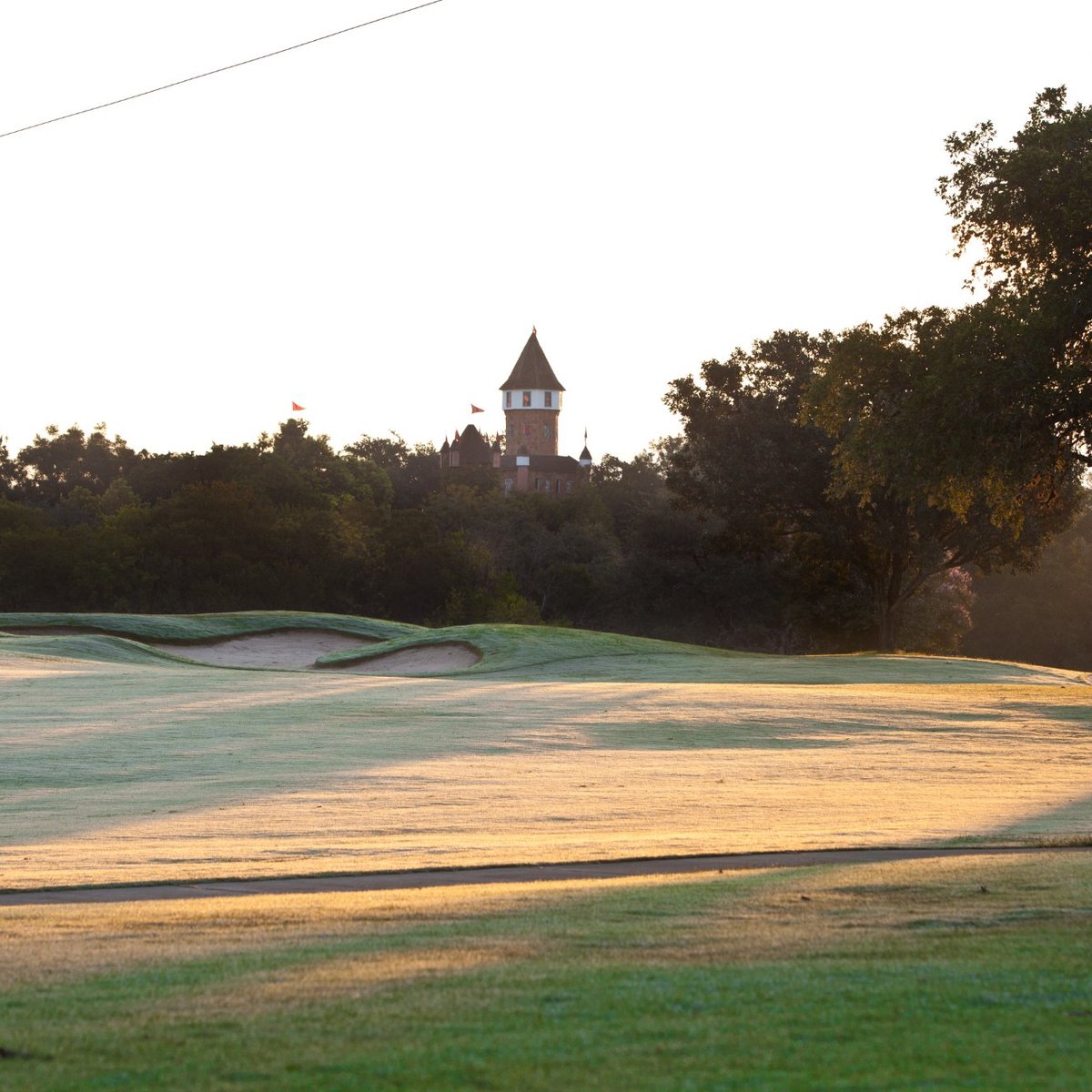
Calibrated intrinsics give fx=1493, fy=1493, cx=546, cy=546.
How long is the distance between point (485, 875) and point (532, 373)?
151 meters

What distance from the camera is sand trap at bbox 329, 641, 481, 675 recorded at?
37.8m

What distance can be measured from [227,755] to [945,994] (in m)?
12.5

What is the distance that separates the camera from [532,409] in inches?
6225

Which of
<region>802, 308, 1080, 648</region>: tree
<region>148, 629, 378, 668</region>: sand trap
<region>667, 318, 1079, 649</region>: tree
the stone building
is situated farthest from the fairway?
the stone building

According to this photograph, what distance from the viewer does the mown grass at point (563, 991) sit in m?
4.42

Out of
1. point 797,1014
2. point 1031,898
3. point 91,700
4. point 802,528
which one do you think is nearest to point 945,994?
point 797,1014

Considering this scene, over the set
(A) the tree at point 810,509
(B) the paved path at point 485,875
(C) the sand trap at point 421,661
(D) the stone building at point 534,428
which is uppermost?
(D) the stone building at point 534,428

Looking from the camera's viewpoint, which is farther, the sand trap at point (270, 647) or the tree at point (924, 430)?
the sand trap at point (270, 647)

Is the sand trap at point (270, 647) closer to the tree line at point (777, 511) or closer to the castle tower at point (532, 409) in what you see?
the tree line at point (777, 511)

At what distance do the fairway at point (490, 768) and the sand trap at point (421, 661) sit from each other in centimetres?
464

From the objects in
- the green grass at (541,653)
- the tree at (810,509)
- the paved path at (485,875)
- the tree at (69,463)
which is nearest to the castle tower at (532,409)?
the tree at (69,463)

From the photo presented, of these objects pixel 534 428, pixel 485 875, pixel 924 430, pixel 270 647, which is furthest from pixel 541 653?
pixel 534 428

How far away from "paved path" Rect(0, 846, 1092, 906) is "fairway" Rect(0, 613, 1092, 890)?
26 centimetres

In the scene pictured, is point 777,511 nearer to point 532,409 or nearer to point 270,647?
point 270,647
